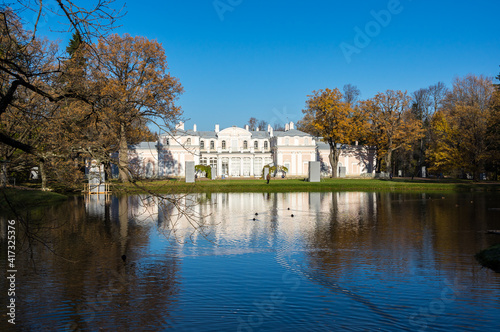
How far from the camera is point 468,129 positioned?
47.8 metres

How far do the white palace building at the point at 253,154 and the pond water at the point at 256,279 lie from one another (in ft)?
161

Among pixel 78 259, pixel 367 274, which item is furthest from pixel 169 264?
pixel 367 274

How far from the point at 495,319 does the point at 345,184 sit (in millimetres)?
38222

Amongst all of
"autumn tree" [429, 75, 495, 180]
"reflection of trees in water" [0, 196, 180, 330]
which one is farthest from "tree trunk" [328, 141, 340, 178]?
"reflection of trees in water" [0, 196, 180, 330]

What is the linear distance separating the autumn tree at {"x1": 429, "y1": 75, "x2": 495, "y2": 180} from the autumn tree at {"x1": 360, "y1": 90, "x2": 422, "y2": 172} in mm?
3596

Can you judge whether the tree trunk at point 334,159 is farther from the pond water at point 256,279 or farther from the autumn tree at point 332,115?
the pond water at point 256,279

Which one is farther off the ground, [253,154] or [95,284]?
[253,154]

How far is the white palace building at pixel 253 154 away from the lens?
67750mm

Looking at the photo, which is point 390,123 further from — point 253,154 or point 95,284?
point 95,284

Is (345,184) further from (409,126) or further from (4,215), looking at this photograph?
(4,215)

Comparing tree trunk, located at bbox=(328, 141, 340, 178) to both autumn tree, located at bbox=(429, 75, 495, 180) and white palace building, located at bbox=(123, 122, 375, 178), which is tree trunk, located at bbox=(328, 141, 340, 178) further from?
autumn tree, located at bbox=(429, 75, 495, 180)

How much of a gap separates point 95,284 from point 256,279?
12.4 feet

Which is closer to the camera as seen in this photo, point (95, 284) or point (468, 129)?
point (95, 284)

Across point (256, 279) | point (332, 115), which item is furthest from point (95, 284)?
point (332, 115)
